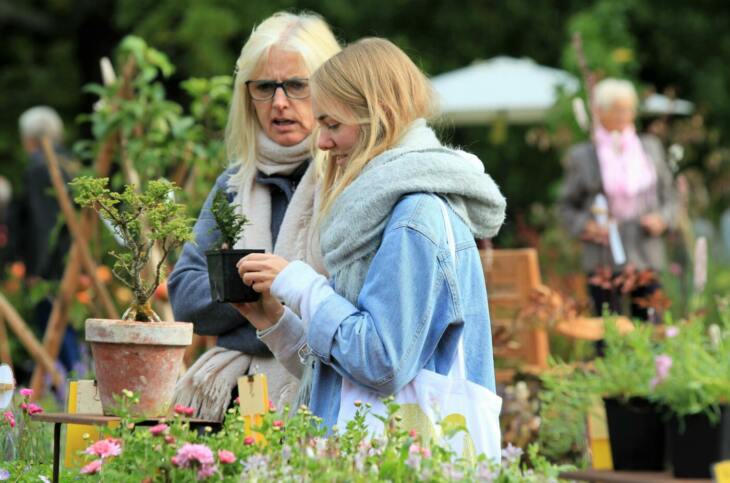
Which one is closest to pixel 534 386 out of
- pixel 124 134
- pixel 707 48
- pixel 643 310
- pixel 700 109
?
pixel 643 310

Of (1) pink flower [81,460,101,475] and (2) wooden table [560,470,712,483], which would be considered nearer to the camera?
(2) wooden table [560,470,712,483]

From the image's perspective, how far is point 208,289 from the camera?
158 inches

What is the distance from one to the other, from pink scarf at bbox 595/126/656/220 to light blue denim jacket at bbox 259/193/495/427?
18.6 feet

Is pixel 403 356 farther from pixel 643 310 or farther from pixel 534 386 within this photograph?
pixel 643 310

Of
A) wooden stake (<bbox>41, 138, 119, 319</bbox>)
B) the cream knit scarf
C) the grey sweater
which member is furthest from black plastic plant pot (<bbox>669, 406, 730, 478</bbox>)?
wooden stake (<bbox>41, 138, 119, 319</bbox>)

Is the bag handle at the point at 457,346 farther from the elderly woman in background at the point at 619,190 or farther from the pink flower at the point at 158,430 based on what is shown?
the elderly woman in background at the point at 619,190

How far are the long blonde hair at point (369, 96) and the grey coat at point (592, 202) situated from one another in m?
5.40

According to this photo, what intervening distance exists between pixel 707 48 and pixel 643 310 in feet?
42.9

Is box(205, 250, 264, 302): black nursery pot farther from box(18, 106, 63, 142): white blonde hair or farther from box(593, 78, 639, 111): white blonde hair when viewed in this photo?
box(18, 106, 63, 142): white blonde hair

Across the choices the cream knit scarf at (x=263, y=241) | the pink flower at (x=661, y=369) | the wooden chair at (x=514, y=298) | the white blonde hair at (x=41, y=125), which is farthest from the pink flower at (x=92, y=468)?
the white blonde hair at (x=41, y=125)

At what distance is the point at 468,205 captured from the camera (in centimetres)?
347

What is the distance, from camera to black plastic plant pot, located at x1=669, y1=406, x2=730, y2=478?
98.0 inches

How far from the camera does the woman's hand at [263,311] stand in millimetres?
3562

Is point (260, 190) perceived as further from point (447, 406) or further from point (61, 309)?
point (61, 309)
